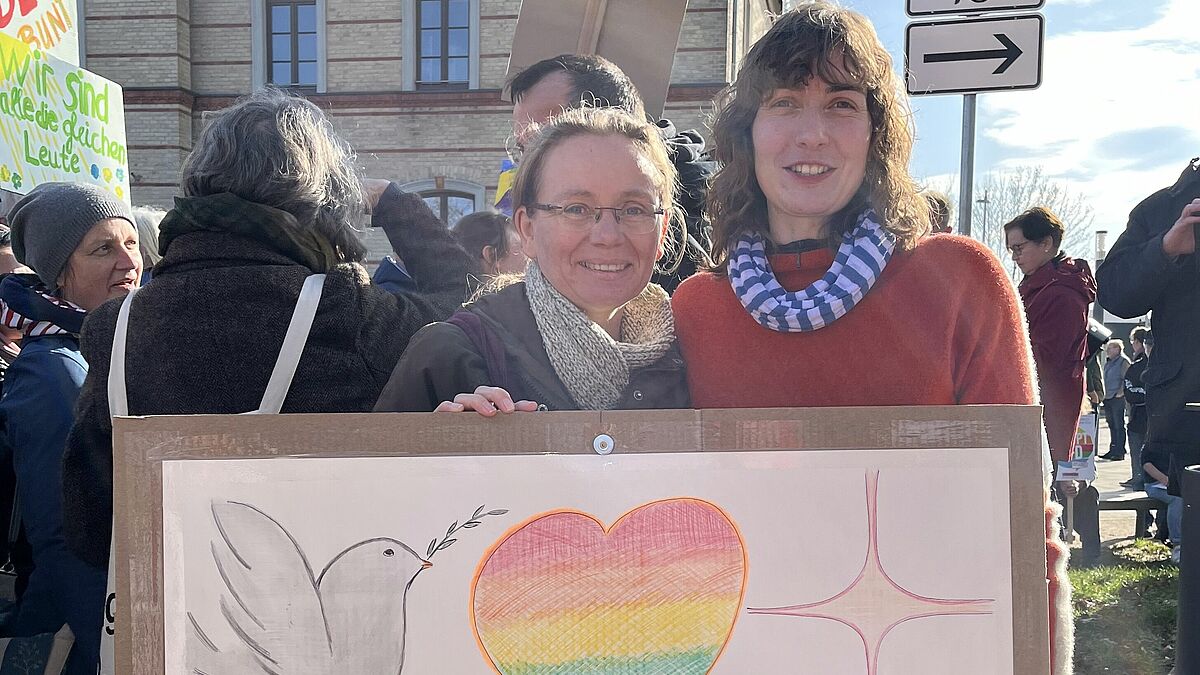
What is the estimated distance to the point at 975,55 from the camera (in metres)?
3.32

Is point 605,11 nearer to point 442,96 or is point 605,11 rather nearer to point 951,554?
point 951,554

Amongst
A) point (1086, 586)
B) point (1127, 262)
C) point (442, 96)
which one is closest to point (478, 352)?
point (1127, 262)

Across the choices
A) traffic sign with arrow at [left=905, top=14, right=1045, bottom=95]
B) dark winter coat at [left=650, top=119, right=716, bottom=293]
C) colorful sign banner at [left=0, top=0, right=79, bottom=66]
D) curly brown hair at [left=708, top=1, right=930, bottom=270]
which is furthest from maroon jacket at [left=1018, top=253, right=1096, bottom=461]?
colorful sign banner at [left=0, top=0, right=79, bottom=66]

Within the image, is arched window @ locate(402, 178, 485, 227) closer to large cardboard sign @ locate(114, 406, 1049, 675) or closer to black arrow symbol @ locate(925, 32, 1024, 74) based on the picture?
black arrow symbol @ locate(925, 32, 1024, 74)

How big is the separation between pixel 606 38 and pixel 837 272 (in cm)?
144

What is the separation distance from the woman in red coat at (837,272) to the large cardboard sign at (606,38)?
1.02 meters

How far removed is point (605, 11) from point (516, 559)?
1814 mm

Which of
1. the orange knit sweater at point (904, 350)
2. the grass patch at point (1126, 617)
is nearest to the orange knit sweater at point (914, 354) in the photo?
the orange knit sweater at point (904, 350)

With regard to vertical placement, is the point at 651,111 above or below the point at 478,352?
above

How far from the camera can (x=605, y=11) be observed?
8.42 feet

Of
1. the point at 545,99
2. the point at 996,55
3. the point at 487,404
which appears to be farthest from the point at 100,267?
the point at 996,55

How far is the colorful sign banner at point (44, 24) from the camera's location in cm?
352

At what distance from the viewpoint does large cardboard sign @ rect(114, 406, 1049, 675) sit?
121 centimetres

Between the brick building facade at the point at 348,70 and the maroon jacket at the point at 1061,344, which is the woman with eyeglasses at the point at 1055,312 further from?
the brick building facade at the point at 348,70
